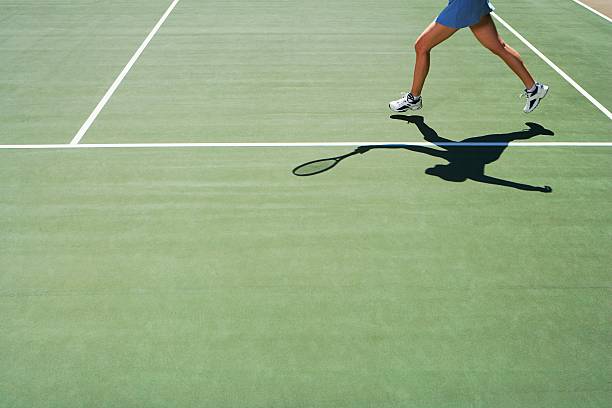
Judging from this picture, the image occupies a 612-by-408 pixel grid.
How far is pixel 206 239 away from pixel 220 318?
91cm

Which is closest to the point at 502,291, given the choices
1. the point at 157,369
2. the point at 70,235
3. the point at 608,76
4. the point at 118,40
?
the point at 157,369

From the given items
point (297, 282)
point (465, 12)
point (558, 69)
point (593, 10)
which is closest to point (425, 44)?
point (465, 12)

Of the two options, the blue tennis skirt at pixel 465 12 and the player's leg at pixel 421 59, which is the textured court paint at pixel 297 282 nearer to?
the player's leg at pixel 421 59

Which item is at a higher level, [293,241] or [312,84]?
[312,84]

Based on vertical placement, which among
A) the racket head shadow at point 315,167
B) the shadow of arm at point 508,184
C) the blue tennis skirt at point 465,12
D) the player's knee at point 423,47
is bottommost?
the shadow of arm at point 508,184

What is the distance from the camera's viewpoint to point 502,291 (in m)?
4.52

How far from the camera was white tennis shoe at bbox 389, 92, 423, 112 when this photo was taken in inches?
279

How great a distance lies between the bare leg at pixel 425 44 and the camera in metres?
6.74

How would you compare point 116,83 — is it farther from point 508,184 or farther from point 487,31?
point 508,184

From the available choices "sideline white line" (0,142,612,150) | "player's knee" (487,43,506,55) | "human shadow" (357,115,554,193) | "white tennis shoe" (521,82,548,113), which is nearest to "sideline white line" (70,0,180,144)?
"sideline white line" (0,142,612,150)

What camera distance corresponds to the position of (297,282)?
4605 mm

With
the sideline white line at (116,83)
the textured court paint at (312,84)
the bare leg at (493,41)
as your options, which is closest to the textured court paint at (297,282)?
the sideline white line at (116,83)

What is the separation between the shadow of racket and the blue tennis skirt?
170 centimetres

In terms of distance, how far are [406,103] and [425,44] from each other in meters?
0.62
